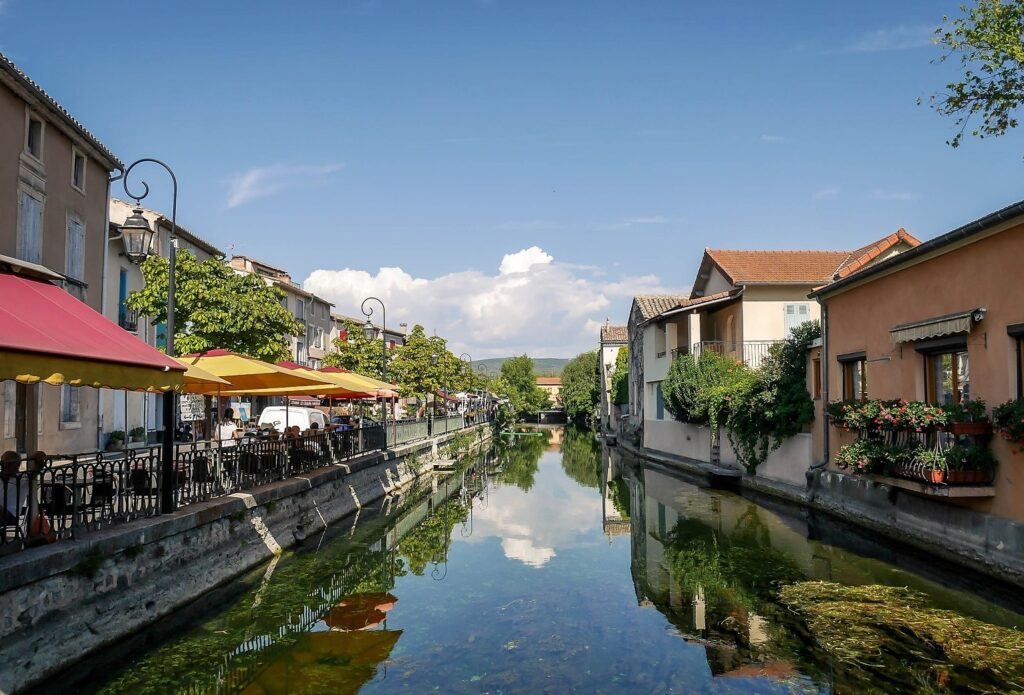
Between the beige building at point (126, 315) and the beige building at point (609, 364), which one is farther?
the beige building at point (609, 364)

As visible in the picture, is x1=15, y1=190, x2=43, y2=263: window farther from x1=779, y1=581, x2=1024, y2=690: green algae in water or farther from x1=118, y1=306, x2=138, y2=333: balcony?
x1=779, y1=581, x2=1024, y2=690: green algae in water

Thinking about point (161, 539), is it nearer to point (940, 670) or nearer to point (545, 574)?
point (545, 574)

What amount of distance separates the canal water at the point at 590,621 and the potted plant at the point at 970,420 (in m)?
2.21

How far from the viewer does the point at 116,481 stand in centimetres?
920

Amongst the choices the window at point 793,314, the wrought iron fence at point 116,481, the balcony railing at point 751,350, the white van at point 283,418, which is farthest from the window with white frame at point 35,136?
the window at point 793,314

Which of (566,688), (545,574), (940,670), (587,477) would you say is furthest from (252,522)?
(587,477)

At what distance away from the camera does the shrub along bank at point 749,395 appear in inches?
783

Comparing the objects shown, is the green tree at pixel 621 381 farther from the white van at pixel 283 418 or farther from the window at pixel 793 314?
the white van at pixel 283 418

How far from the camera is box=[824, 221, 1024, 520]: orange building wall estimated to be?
10820 mm

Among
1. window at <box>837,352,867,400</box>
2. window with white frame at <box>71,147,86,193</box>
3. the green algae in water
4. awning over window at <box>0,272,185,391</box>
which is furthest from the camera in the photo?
window with white frame at <box>71,147,86,193</box>

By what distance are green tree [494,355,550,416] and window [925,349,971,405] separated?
81.5 m

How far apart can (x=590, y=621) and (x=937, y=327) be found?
8.03 m

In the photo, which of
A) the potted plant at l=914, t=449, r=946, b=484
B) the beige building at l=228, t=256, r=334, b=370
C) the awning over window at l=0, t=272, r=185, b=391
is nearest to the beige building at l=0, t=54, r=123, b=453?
the awning over window at l=0, t=272, r=185, b=391

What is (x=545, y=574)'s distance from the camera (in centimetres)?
1274
